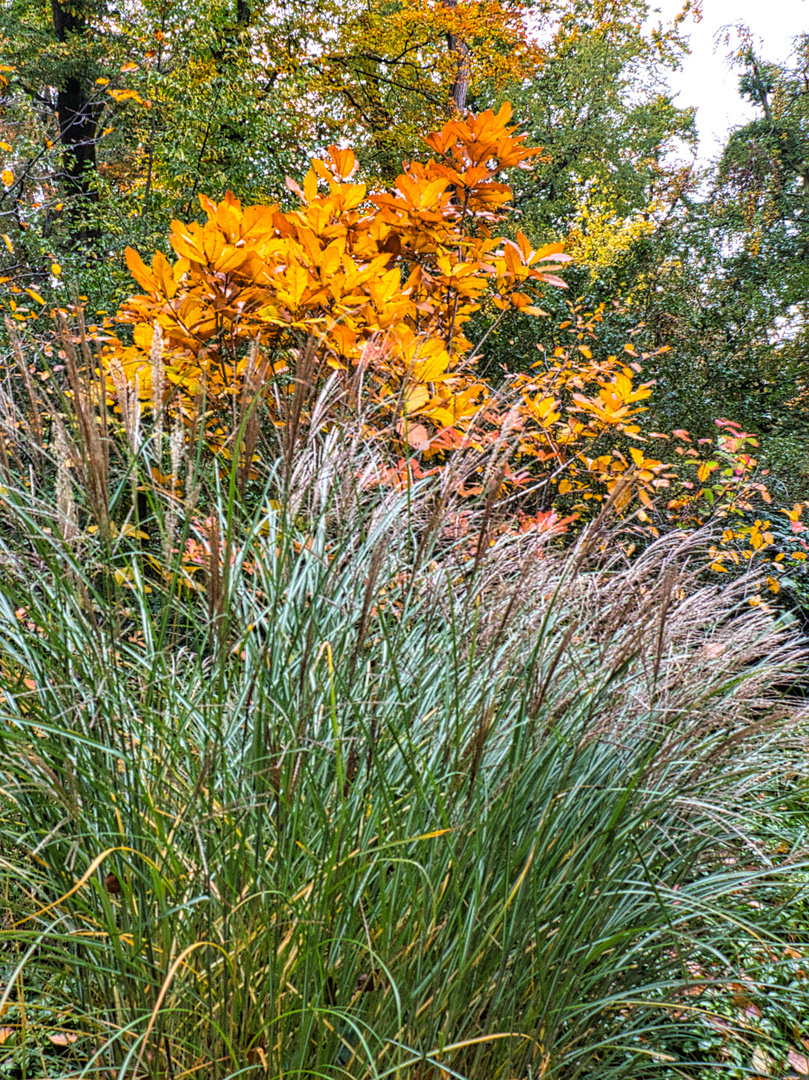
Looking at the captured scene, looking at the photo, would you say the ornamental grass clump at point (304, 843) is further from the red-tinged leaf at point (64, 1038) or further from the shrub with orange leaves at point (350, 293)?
the shrub with orange leaves at point (350, 293)

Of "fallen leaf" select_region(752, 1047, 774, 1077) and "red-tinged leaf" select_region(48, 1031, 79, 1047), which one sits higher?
"red-tinged leaf" select_region(48, 1031, 79, 1047)

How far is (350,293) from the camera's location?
188cm

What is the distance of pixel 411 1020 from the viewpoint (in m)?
0.94

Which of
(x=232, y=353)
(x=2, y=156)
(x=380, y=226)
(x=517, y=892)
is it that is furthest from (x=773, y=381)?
(x=2, y=156)

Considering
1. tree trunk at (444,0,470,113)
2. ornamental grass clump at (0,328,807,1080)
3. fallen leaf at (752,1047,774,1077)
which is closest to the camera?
ornamental grass clump at (0,328,807,1080)

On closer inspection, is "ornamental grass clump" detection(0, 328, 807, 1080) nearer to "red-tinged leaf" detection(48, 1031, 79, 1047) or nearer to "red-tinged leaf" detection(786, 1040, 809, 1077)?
"red-tinged leaf" detection(48, 1031, 79, 1047)

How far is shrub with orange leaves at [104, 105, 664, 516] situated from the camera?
1.72m

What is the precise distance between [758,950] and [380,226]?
2.14 meters

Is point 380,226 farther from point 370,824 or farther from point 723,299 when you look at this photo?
point 723,299

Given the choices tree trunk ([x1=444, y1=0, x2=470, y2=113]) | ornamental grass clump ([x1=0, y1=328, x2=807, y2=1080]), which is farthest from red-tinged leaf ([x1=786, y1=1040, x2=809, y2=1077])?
tree trunk ([x1=444, y1=0, x2=470, y2=113])

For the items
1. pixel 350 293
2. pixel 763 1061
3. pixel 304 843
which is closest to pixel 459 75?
pixel 350 293

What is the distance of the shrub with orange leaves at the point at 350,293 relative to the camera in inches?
67.7

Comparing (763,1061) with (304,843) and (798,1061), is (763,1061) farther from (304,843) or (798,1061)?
(304,843)

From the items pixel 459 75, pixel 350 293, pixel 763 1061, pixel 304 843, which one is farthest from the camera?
pixel 459 75
